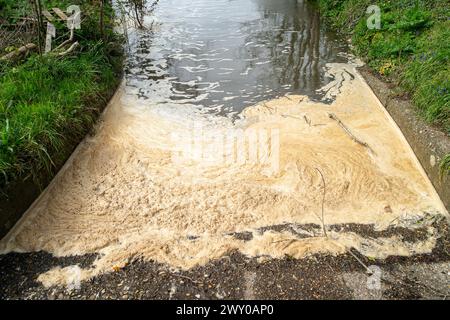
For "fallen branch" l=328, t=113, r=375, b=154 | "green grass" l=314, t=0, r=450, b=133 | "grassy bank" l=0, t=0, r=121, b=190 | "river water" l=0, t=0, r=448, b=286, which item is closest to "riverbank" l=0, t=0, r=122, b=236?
"grassy bank" l=0, t=0, r=121, b=190

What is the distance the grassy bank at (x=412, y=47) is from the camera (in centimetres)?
405

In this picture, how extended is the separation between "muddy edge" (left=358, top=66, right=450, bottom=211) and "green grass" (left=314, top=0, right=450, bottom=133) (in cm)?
11

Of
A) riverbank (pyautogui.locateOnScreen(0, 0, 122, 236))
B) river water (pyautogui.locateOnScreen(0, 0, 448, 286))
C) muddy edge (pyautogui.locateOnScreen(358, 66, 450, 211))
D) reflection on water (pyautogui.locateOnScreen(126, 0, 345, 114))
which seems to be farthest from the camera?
reflection on water (pyautogui.locateOnScreen(126, 0, 345, 114))

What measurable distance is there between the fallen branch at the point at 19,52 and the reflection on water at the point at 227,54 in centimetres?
137

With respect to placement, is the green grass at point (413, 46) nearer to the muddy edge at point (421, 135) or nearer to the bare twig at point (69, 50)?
the muddy edge at point (421, 135)

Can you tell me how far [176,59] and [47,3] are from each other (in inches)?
84.9

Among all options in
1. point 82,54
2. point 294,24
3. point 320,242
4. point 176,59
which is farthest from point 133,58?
point 320,242

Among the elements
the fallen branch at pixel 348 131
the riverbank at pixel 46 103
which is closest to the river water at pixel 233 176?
the fallen branch at pixel 348 131

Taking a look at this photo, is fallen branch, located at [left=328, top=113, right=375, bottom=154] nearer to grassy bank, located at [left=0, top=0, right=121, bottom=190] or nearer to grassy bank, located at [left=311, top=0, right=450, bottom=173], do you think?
grassy bank, located at [left=311, top=0, right=450, bottom=173]

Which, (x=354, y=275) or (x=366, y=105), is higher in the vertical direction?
(x=366, y=105)

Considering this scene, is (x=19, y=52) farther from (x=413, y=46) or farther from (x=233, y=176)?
(x=413, y=46)

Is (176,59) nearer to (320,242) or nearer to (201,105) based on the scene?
(201,105)

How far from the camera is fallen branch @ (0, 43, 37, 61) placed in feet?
14.5

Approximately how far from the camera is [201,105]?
500 centimetres
